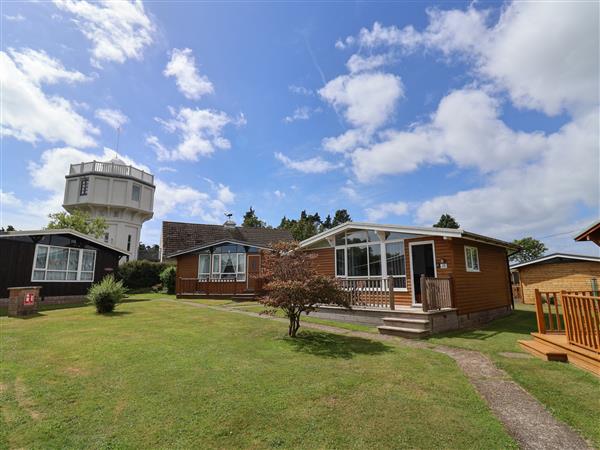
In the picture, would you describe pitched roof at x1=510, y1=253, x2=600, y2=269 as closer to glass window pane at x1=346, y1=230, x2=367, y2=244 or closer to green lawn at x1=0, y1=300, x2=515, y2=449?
glass window pane at x1=346, y1=230, x2=367, y2=244

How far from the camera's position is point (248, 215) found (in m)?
51.0

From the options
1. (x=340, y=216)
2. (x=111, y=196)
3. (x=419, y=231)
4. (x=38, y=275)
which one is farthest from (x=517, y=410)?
(x=340, y=216)

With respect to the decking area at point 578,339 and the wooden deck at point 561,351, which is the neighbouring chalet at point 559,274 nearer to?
the wooden deck at point 561,351

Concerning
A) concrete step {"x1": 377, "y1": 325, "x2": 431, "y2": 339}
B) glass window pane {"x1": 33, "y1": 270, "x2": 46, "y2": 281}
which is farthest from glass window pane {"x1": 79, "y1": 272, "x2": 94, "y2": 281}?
concrete step {"x1": 377, "y1": 325, "x2": 431, "y2": 339}

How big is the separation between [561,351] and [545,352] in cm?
31

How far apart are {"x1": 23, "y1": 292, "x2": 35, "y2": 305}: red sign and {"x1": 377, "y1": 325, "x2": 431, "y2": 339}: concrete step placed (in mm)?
12545

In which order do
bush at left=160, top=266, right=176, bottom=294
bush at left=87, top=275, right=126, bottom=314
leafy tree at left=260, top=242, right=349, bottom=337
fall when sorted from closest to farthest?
leafy tree at left=260, top=242, right=349, bottom=337 < bush at left=87, top=275, right=126, bottom=314 < bush at left=160, top=266, right=176, bottom=294

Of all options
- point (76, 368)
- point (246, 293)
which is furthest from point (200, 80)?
point (246, 293)

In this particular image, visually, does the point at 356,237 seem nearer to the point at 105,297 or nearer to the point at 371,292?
the point at 371,292

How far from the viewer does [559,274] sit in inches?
790

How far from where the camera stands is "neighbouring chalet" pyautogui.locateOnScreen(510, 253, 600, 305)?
18688mm

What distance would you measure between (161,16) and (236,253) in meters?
14.2

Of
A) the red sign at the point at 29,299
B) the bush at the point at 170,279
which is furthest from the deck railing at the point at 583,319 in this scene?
the bush at the point at 170,279

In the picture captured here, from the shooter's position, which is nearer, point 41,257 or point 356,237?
point 356,237
